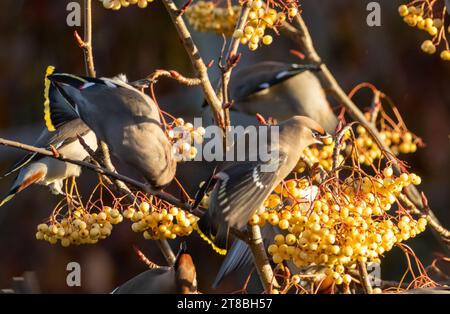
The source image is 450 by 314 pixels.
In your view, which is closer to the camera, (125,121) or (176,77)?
(176,77)

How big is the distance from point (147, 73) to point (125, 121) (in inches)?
139

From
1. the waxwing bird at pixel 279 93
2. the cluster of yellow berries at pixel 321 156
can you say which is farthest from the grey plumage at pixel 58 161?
the cluster of yellow berries at pixel 321 156

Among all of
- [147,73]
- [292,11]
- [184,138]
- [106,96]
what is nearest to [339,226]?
[184,138]

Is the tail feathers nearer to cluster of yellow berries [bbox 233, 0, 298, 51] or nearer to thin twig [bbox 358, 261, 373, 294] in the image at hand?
cluster of yellow berries [bbox 233, 0, 298, 51]

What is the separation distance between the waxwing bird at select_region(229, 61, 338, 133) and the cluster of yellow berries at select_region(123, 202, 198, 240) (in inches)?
61.0

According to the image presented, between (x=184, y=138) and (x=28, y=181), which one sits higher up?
(x=184, y=138)

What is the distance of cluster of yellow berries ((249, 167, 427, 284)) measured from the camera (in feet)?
8.41

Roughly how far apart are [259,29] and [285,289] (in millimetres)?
746

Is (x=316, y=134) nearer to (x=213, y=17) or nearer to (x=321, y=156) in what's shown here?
(x=321, y=156)

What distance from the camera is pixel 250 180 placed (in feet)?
9.59

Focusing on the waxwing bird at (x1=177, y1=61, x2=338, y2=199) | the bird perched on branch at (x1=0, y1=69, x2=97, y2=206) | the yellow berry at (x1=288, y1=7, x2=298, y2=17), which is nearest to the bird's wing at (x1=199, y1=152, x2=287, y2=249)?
the yellow berry at (x1=288, y1=7, x2=298, y2=17)

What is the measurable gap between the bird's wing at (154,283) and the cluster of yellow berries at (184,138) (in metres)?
0.33

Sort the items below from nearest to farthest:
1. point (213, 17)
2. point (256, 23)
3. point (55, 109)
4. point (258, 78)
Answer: point (256, 23), point (55, 109), point (213, 17), point (258, 78)
